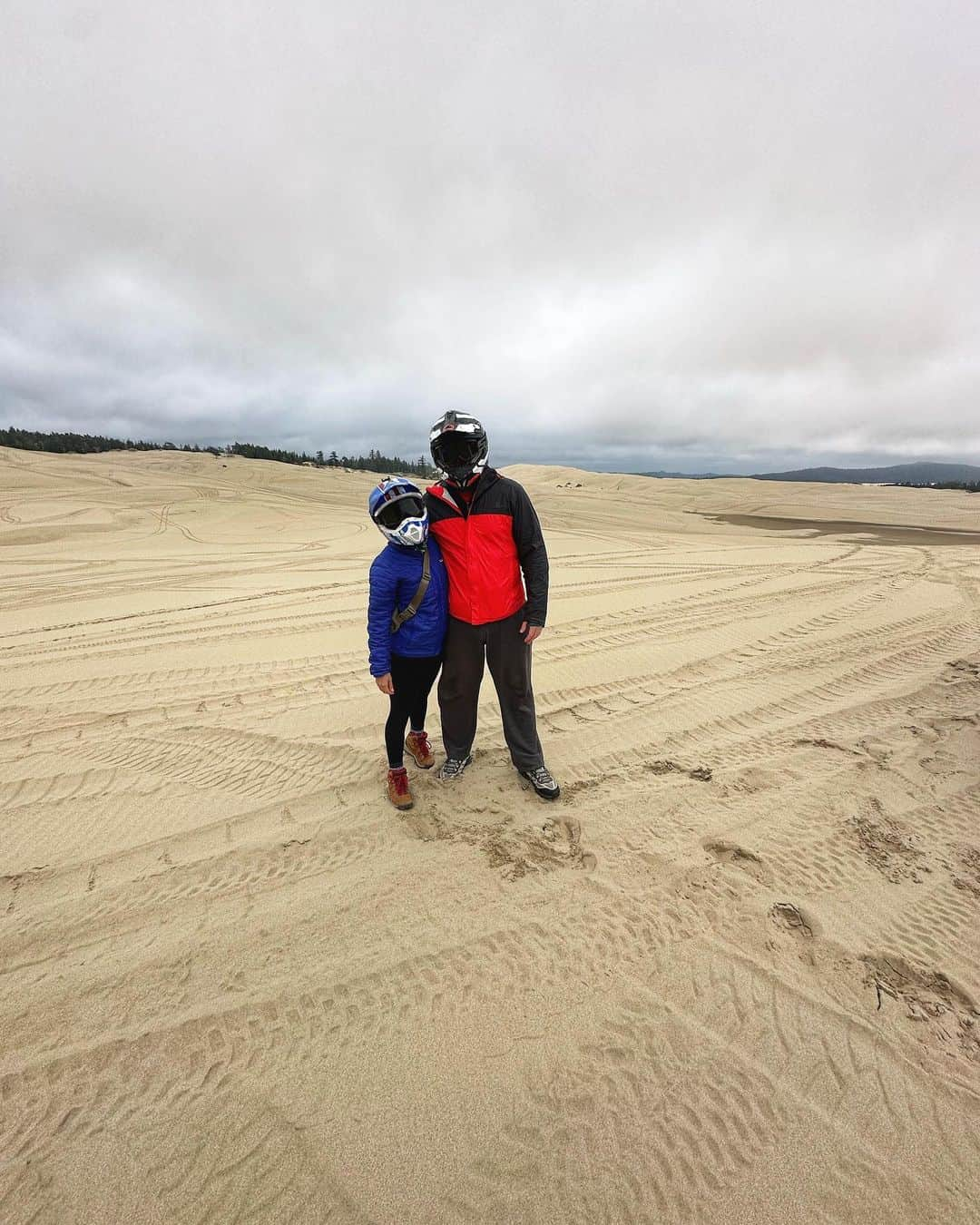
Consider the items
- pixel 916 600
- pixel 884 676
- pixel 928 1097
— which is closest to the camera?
pixel 928 1097

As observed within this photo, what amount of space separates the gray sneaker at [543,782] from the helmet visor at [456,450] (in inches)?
79.9

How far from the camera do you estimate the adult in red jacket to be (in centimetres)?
296

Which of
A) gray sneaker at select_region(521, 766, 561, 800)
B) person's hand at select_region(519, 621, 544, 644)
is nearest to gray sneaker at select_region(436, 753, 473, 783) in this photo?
gray sneaker at select_region(521, 766, 561, 800)

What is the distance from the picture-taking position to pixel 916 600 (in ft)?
25.0

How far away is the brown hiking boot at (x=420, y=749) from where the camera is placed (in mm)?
3600

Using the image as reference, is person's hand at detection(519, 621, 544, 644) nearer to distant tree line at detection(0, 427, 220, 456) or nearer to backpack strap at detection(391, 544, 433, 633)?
backpack strap at detection(391, 544, 433, 633)

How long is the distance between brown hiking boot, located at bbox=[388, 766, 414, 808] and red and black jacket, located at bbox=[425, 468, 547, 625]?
3.62 feet

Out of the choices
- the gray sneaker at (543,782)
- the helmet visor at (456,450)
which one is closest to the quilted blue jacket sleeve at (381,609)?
the helmet visor at (456,450)

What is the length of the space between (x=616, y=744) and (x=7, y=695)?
5.48 meters

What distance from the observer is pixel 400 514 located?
285 cm

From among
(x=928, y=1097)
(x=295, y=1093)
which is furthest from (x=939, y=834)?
(x=295, y=1093)

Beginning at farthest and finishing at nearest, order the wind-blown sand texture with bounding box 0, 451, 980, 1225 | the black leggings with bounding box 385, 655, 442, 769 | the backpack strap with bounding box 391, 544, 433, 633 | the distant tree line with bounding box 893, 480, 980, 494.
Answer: the distant tree line with bounding box 893, 480, 980, 494 → the black leggings with bounding box 385, 655, 442, 769 → the backpack strap with bounding box 391, 544, 433, 633 → the wind-blown sand texture with bounding box 0, 451, 980, 1225

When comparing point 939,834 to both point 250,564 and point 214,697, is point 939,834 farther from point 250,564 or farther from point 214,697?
point 250,564

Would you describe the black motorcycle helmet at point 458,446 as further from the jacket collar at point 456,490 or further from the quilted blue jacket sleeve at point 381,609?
the quilted blue jacket sleeve at point 381,609
